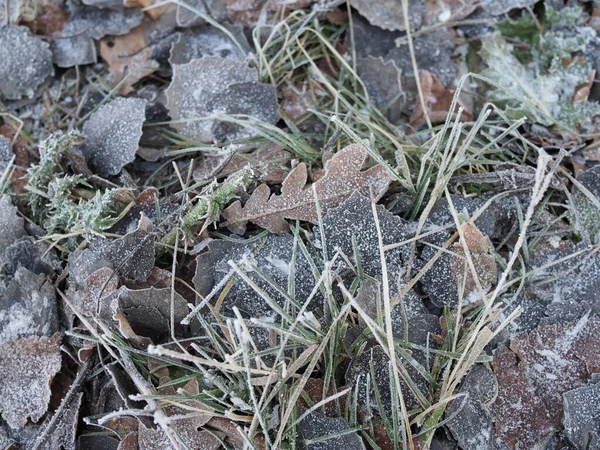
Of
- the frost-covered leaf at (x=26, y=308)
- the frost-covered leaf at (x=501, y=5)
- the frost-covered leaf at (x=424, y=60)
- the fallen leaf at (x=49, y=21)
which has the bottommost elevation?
the frost-covered leaf at (x=26, y=308)

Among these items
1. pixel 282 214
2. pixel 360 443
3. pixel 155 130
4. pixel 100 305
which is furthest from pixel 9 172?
pixel 360 443

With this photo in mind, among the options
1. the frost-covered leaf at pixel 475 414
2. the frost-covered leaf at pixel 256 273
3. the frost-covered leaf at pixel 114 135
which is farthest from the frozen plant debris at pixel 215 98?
the frost-covered leaf at pixel 475 414

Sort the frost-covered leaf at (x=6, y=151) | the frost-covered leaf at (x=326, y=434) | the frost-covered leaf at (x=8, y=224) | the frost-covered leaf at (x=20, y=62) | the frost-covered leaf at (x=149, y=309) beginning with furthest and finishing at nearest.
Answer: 1. the frost-covered leaf at (x=20, y=62)
2. the frost-covered leaf at (x=6, y=151)
3. the frost-covered leaf at (x=8, y=224)
4. the frost-covered leaf at (x=149, y=309)
5. the frost-covered leaf at (x=326, y=434)

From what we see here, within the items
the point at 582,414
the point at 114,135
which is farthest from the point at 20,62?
the point at 582,414

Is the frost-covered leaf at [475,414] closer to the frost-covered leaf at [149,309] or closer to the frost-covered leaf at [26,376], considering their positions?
the frost-covered leaf at [149,309]

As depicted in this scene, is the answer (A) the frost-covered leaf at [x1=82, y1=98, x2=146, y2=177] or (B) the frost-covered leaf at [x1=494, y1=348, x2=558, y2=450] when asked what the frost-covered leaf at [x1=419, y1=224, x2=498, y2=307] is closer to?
(B) the frost-covered leaf at [x1=494, y1=348, x2=558, y2=450]

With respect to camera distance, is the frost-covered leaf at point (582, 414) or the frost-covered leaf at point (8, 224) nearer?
the frost-covered leaf at point (582, 414)

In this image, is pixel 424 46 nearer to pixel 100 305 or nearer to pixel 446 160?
pixel 446 160

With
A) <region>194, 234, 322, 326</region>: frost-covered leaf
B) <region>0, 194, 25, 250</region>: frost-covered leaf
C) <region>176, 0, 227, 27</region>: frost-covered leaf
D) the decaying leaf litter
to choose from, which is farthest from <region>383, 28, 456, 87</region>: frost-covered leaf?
<region>0, 194, 25, 250</region>: frost-covered leaf
